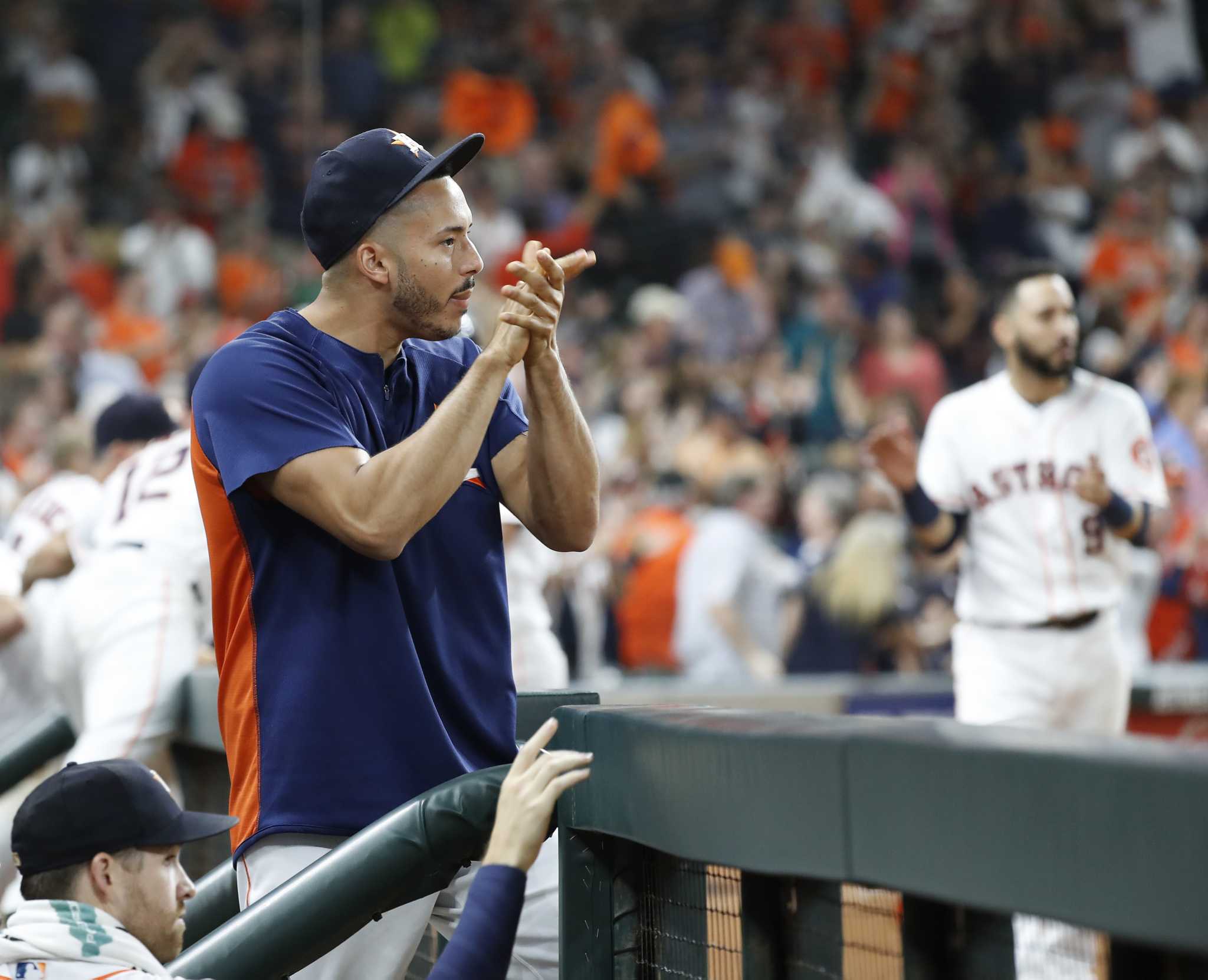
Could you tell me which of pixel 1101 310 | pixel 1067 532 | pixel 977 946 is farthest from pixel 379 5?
pixel 977 946

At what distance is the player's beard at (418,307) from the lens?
2564mm

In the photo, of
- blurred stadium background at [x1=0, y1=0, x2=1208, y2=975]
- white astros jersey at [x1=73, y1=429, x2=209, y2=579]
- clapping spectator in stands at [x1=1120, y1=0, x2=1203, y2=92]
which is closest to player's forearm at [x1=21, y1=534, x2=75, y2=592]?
white astros jersey at [x1=73, y1=429, x2=209, y2=579]

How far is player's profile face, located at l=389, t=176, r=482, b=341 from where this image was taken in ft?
8.43

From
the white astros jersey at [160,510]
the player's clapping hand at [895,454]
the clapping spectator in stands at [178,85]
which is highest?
the clapping spectator in stands at [178,85]

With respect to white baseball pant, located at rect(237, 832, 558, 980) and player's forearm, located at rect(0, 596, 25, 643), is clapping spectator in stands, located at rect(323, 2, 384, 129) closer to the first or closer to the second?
player's forearm, located at rect(0, 596, 25, 643)

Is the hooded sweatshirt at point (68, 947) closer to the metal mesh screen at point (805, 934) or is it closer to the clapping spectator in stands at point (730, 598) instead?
the metal mesh screen at point (805, 934)

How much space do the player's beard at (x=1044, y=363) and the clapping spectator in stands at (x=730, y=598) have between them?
11.8 ft

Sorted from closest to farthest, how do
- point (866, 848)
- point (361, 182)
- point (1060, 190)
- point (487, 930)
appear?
point (866, 848), point (487, 930), point (361, 182), point (1060, 190)

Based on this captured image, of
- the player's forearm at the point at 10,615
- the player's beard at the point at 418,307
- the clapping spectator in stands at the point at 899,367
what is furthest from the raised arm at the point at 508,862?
the clapping spectator in stands at the point at 899,367

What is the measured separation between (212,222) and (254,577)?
10.6 meters

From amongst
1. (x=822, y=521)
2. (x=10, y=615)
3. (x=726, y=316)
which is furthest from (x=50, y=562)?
(x=726, y=316)

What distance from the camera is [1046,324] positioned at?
5.34 metres

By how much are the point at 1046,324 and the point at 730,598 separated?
3928mm

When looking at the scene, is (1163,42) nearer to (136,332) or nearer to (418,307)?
(136,332)
